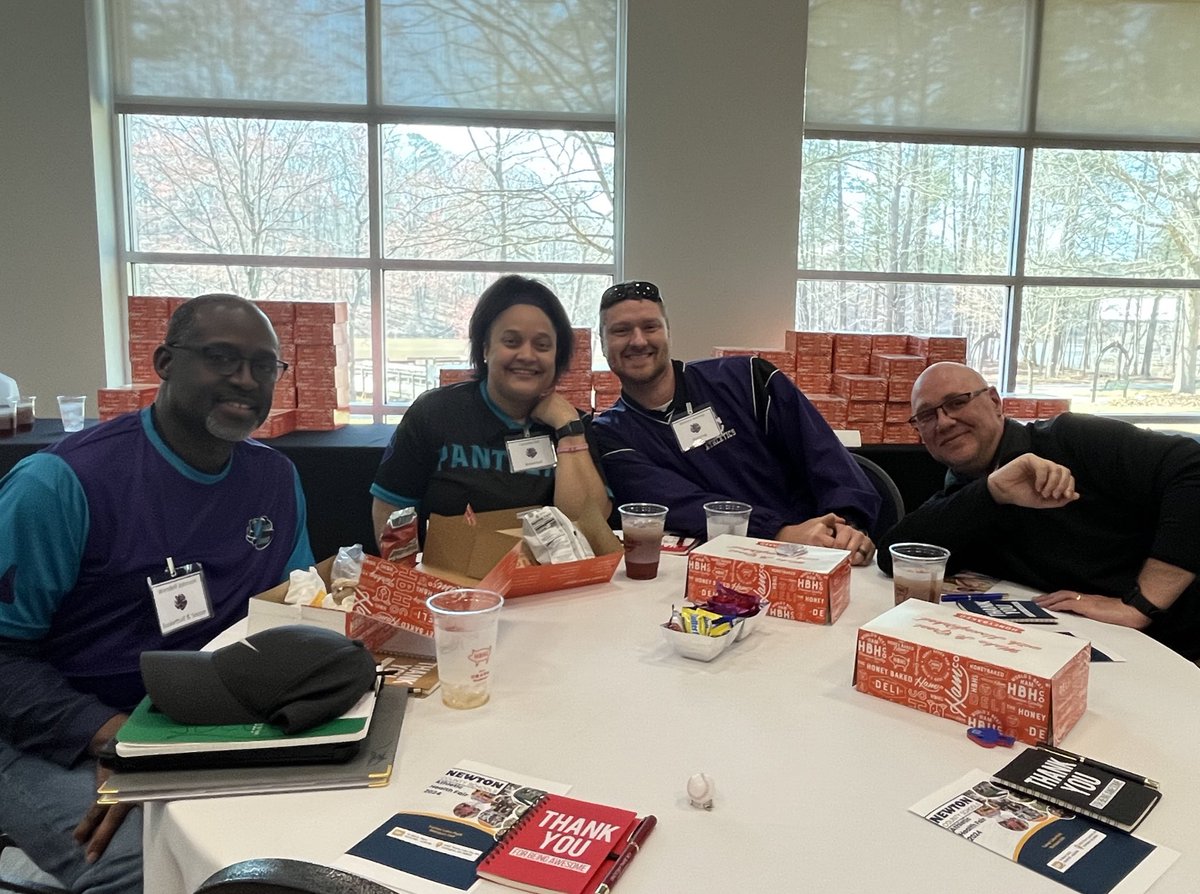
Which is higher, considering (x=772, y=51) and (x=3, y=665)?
(x=772, y=51)

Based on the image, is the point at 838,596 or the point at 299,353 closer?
the point at 838,596

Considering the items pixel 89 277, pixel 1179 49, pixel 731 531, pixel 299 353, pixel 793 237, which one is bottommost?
pixel 731 531

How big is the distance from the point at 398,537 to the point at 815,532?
3.40 ft

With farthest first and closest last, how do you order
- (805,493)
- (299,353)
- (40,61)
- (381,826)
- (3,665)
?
(40,61)
(299,353)
(805,493)
(3,665)
(381,826)

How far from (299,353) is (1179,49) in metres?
5.44

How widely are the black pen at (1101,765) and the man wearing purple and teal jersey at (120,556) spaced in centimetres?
126

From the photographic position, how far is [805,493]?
2400 mm

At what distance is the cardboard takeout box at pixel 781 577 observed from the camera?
1.42 meters

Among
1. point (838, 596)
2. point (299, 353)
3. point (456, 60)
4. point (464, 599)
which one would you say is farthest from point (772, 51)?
point (464, 599)

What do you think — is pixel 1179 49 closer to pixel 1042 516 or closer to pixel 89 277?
pixel 1042 516

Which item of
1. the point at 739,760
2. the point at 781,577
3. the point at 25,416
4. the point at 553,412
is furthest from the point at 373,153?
the point at 739,760

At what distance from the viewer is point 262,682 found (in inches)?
Answer: 36.8

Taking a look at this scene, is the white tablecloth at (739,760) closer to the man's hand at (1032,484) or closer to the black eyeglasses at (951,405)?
the man's hand at (1032,484)

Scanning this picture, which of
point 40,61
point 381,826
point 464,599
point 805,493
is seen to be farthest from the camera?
point 40,61
